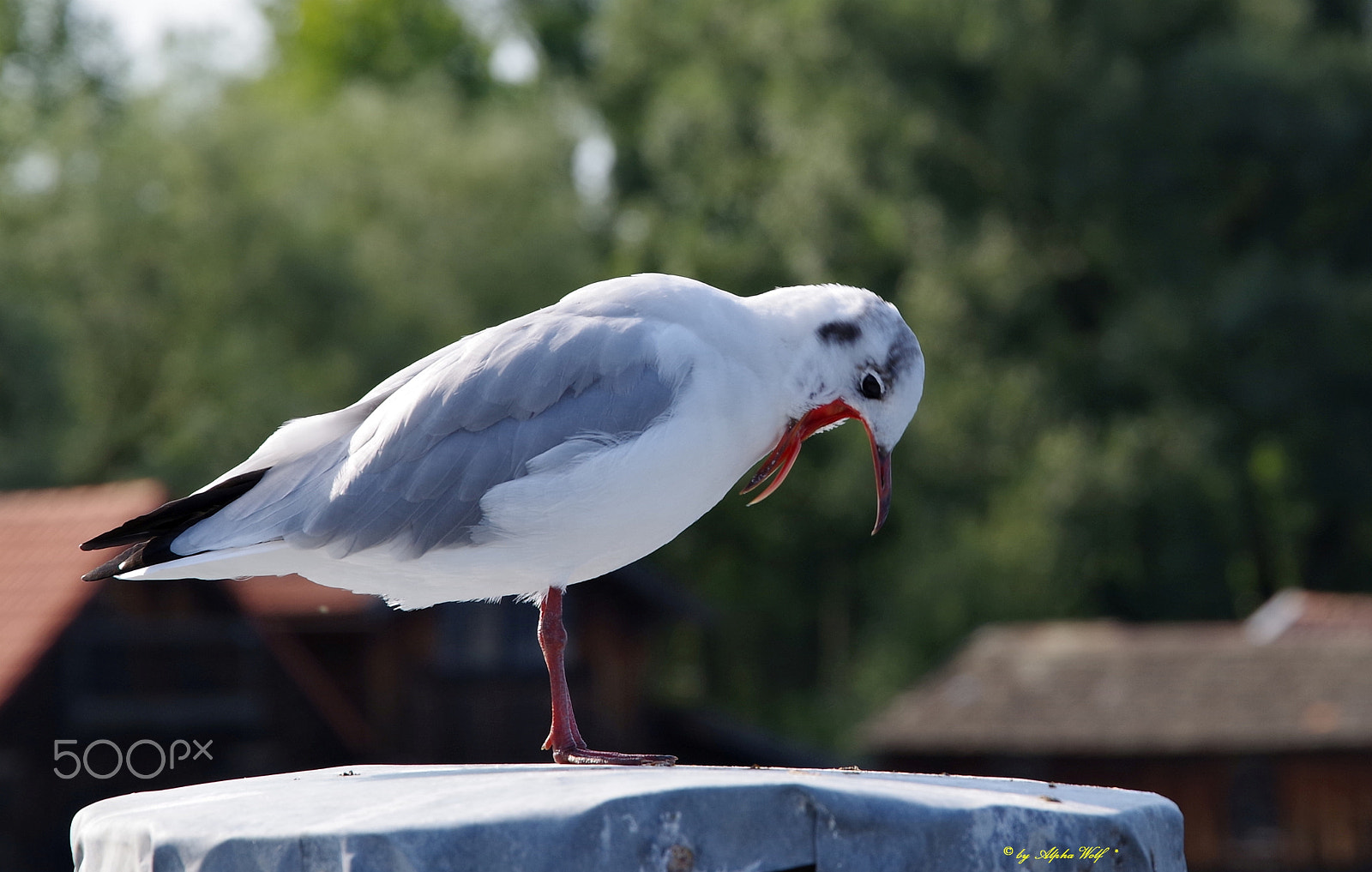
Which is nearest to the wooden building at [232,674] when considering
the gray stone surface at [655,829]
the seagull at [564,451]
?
the seagull at [564,451]

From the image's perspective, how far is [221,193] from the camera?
93.0 feet

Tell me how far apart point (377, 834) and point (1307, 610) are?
2851 cm

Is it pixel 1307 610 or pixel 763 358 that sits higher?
pixel 1307 610

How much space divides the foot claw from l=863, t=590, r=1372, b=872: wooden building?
74.2 ft

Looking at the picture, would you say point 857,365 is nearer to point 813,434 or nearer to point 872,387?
point 872,387

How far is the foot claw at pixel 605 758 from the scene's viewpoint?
4.01 meters

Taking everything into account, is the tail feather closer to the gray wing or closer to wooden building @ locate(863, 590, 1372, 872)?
the gray wing

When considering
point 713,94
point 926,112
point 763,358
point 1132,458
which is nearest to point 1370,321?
point 1132,458

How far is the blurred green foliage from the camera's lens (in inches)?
1029

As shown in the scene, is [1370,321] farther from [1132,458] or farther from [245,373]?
[245,373]

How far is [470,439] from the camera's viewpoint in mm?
4141

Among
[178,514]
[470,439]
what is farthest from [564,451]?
[178,514]

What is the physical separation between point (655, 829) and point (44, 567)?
53.1ft

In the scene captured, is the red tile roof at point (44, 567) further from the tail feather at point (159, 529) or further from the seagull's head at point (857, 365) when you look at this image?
the seagull's head at point (857, 365)
